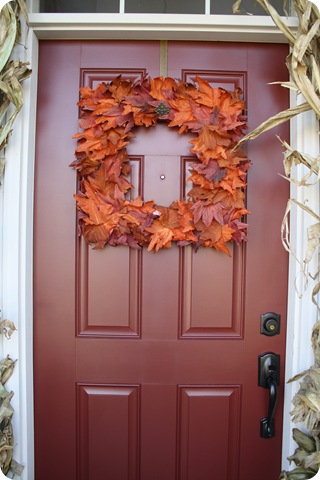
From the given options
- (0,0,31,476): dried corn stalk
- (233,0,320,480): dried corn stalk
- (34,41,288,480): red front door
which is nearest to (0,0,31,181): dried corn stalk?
(0,0,31,476): dried corn stalk

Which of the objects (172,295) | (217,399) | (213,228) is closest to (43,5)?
(213,228)

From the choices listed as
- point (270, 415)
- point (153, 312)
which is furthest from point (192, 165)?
point (270, 415)

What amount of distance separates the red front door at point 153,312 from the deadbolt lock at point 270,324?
36mm

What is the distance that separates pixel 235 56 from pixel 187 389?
151cm

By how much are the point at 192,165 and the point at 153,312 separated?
26.5 inches

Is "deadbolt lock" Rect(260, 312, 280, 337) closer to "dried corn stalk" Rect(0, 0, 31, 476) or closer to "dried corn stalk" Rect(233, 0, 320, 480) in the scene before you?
"dried corn stalk" Rect(233, 0, 320, 480)

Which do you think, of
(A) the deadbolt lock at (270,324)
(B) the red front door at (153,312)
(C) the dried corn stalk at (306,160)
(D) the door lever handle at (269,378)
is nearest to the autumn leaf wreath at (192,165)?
(B) the red front door at (153,312)

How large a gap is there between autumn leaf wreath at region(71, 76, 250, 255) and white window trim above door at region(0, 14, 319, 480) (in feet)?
0.69

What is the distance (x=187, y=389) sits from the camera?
1.70 m

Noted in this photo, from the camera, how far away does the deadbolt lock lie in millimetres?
1668

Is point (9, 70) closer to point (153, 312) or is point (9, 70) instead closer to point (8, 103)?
point (8, 103)

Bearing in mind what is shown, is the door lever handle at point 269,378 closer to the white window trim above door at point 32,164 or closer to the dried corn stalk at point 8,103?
the white window trim above door at point 32,164

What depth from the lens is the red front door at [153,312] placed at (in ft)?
5.43

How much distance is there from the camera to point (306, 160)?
55.6 inches
